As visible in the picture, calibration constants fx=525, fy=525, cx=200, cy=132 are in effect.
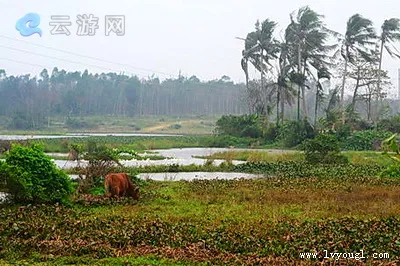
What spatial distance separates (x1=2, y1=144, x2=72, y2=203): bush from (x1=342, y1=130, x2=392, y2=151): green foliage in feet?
88.5

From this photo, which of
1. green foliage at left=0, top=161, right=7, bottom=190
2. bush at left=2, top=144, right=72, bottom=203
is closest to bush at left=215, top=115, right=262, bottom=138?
bush at left=2, top=144, right=72, bottom=203

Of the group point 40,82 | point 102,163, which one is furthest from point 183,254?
point 40,82

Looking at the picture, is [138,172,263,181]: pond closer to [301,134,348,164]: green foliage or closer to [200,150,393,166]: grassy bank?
[301,134,348,164]: green foliage

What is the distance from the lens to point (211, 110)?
9881 centimetres

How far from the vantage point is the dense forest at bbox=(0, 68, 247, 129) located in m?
89.6

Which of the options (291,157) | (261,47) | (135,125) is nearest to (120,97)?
(135,125)

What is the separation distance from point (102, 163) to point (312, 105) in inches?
3137

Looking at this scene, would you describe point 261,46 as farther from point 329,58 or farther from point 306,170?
point 306,170

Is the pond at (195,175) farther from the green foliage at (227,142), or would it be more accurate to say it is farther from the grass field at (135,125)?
the grass field at (135,125)

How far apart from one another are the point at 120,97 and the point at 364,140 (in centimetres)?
6791

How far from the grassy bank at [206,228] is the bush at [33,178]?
0.51m

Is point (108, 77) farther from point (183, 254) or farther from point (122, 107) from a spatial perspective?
point (183, 254)

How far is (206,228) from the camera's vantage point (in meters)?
9.65

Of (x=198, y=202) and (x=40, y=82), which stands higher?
(x=40, y=82)
